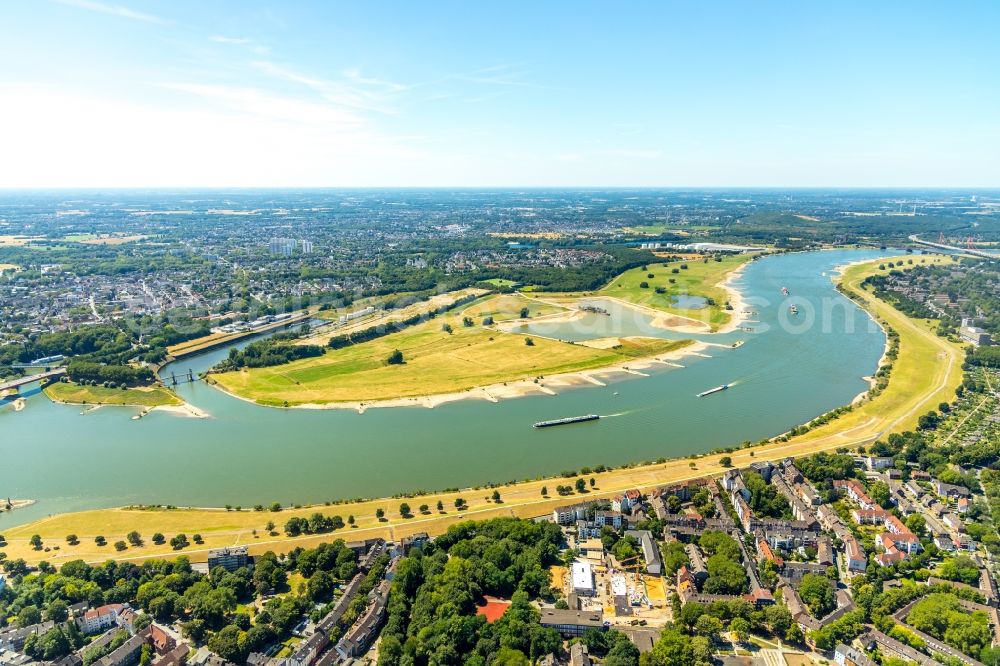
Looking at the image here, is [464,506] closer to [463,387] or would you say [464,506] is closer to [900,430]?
[463,387]

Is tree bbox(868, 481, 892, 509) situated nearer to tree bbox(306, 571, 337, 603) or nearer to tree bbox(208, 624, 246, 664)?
tree bbox(306, 571, 337, 603)

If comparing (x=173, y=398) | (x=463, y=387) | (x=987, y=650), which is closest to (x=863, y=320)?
(x=463, y=387)

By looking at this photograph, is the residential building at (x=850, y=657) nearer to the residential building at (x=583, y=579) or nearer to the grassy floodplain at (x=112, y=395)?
the residential building at (x=583, y=579)

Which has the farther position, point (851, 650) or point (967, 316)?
point (967, 316)

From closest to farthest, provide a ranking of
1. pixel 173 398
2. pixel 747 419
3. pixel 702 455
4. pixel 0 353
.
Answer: pixel 702 455 → pixel 747 419 → pixel 173 398 → pixel 0 353

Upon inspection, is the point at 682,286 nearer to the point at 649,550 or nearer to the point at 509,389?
the point at 509,389

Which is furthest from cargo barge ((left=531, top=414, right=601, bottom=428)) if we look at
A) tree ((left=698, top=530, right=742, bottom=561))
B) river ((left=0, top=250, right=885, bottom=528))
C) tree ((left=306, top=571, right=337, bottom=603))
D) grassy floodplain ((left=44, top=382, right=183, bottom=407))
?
grassy floodplain ((left=44, top=382, right=183, bottom=407))
